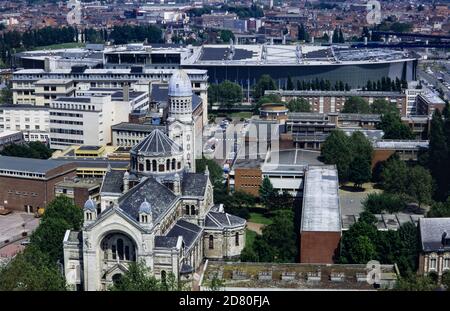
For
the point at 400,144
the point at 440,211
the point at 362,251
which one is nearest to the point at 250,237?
the point at 362,251

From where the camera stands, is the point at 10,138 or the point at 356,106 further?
the point at 356,106

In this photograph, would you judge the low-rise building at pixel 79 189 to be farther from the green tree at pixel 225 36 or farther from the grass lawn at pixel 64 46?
the green tree at pixel 225 36

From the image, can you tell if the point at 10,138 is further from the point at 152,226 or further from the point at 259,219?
the point at 152,226

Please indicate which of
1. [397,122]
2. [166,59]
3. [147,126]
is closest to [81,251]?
[147,126]

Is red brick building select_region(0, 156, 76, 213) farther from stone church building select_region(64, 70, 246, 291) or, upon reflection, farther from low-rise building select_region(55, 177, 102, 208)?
stone church building select_region(64, 70, 246, 291)

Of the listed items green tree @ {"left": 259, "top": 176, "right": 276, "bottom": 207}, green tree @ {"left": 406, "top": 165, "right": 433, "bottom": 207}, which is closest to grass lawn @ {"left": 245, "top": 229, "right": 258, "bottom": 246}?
green tree @ {"left": 259, "top": 176, "right": 276, "bottom": 207}
